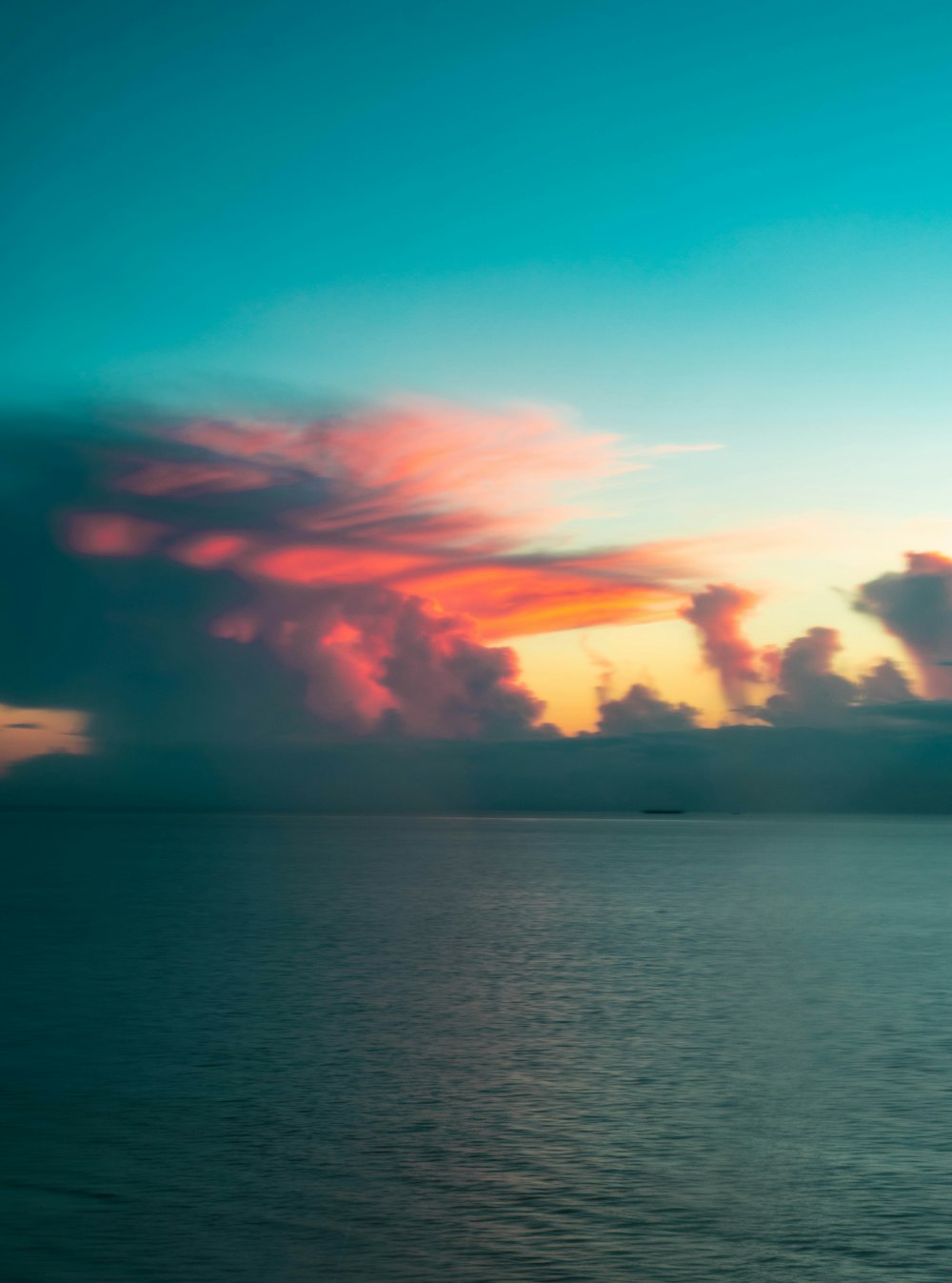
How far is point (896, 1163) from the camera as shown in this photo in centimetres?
2486

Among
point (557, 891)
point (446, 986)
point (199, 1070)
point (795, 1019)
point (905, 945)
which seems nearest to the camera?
point (199, 1070)

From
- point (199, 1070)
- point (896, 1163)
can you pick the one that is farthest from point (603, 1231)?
point (199, 1070)

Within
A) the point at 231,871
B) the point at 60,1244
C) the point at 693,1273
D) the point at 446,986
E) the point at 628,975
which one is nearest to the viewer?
the point at 693,1273

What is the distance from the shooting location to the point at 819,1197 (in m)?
22.6

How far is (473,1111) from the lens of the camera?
29312 mm

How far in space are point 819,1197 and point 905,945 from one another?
51686 millimetres

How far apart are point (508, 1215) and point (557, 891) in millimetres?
96816

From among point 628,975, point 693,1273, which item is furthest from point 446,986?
point 693,1273

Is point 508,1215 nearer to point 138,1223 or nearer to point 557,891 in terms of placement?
point 138,1223

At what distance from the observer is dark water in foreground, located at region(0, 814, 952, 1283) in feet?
65.9

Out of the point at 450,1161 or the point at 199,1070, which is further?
the point at 199,1070

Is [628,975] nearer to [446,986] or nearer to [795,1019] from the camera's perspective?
[446,986]

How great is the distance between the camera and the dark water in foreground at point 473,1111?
20094 mm

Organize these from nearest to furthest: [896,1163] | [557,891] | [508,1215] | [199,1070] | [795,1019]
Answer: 1. [508,1215]
2. [896,1163]
3. [199,1070]
4. [795,1019]
5. [557,891]
